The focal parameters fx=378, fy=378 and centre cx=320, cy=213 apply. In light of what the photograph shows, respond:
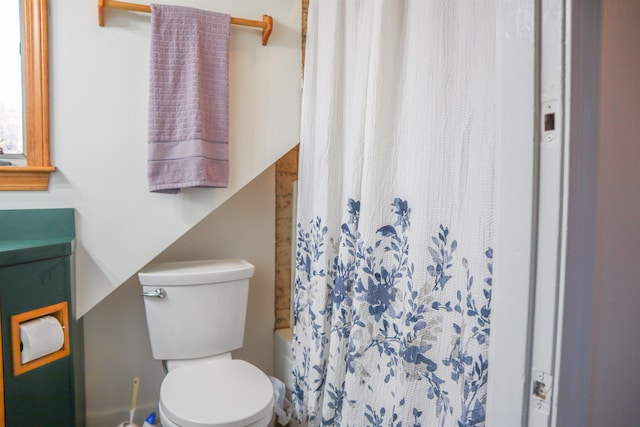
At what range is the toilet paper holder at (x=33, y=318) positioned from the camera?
1106 mm

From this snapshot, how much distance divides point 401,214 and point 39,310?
1166 millimetres

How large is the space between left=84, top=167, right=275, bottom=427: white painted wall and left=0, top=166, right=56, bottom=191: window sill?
1.86 ft

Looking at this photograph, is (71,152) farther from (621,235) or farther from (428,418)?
(621,235)

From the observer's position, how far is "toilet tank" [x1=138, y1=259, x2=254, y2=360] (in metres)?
1.55

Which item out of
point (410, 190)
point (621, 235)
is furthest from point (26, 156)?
point (621, 235)

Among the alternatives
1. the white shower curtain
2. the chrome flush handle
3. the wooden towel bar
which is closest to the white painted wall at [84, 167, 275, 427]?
the chrome flush handle

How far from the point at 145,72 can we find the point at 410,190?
114 cm

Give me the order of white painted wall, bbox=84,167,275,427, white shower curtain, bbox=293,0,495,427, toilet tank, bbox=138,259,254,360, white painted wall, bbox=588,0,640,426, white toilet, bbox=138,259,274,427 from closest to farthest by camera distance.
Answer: white painted wall, bbox=588,0,640,426
white shower curtain, bbox=293,0,495,427
white toilet, bbox=138,259,274,427
toilet tank, bbox=138,259,254,360
white painted wall, bbox=84,167,275,427

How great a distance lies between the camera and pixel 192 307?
1.57 metres

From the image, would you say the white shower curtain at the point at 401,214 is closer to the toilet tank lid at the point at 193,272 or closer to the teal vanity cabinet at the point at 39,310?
the toilet tank lid at the point at 193,272

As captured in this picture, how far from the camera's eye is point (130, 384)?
5.84 ft

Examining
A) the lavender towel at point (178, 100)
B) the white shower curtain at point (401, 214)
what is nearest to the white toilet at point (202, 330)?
the white shower curtain at point (401, 214)

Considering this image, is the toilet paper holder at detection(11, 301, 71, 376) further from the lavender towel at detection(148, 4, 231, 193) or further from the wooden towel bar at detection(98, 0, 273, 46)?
the wooden towel bar at detection(98, 0, 273, 46)

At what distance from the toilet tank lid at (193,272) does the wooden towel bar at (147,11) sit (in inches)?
38.3
